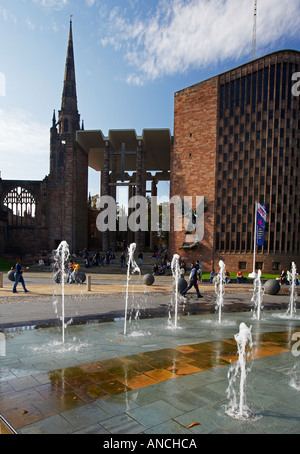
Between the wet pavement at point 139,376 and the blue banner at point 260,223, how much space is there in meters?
20.4

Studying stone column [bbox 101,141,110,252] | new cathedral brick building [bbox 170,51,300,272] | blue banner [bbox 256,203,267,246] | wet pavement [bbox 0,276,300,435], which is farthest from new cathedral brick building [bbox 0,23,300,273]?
wet pavement [bbox 0,276,300,435]

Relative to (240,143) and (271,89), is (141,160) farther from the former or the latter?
(271,89)

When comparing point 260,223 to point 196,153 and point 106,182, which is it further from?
point 106,182

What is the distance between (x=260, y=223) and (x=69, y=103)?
43310 millimetres

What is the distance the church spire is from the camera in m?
55.5

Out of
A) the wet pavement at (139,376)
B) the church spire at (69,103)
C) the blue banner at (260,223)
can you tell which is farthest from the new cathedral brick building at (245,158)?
the church spire at (69,103)

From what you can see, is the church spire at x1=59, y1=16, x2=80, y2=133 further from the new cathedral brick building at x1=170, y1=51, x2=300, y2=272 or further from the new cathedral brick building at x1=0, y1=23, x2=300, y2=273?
the new cathedral brick building at x1=170, y1=51, x2=300, y2=272

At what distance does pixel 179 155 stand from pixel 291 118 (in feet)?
39.1

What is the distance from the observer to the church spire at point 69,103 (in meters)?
55.5

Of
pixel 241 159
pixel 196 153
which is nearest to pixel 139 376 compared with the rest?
pixel 241 159

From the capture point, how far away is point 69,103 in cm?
5581

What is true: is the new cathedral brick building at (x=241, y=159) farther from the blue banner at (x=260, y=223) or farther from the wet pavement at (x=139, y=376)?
the wet pavement at (x=139, y=376)

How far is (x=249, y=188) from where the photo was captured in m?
31.6

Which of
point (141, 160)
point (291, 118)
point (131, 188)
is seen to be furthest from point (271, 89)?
point (131, 188)
